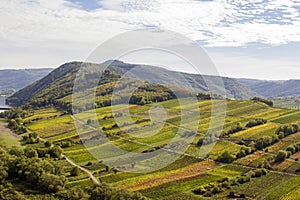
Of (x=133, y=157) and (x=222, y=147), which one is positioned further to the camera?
(x=222, y=147)

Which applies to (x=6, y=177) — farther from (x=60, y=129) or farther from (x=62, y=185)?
(x=60, y=129)

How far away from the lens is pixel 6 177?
4603cm

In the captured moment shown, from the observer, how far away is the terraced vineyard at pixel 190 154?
174 ft

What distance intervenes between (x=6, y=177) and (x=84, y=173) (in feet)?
51.2

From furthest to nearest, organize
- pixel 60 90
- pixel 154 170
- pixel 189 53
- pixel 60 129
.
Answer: pixel 60 90, pixel 60 129, pixel 154 170, pixel 189 53

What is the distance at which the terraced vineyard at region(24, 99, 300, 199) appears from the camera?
174 ft

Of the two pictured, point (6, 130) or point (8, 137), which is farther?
point (6, 130)

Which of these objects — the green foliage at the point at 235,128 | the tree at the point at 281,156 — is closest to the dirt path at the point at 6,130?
the green foliage at the point at 235,128

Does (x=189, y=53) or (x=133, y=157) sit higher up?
(x=189, y=53)

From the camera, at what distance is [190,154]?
71.7m

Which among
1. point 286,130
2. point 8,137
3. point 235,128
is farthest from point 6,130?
point 286,130

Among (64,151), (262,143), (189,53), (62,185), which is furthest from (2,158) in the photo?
(262,143)

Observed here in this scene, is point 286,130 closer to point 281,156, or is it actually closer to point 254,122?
point 254,122

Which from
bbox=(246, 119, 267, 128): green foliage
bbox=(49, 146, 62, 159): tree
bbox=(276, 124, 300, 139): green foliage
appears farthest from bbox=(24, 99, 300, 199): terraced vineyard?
bbox=(49, 146, 62, 159): tree
